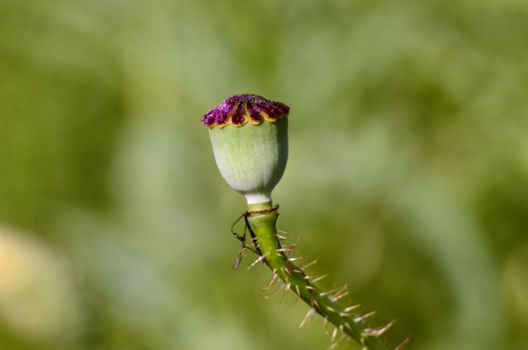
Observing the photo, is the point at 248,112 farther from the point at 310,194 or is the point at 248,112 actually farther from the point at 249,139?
the point at 310,194

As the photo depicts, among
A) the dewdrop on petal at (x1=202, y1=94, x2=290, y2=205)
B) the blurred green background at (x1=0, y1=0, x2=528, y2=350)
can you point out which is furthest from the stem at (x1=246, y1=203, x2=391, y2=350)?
the blurred green background at (x1=0, y1=0, x2=528, y2=350)

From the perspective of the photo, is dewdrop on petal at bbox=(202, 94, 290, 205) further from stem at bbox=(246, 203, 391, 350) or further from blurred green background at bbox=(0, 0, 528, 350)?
blurred green background at bbox=(0, 0, 528, 350)

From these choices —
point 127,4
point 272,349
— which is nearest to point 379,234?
point 272,349

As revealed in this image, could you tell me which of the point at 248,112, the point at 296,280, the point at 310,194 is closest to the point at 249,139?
the point at 248,112

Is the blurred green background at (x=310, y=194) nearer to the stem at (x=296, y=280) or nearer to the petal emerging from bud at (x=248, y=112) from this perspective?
the stem at (x=296, y=280)

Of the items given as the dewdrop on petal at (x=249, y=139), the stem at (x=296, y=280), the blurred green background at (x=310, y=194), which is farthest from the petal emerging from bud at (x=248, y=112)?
the blurred green background at (x=310, y=194)

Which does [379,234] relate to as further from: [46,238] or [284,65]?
[46,238]
